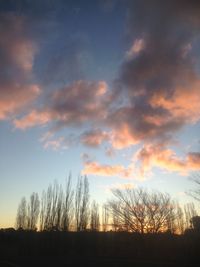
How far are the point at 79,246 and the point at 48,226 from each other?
275 inches

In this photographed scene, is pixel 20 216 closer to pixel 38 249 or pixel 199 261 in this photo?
pixel 38 249

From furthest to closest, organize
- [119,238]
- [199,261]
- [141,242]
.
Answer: [119,238]
[141,242]
[199,261]

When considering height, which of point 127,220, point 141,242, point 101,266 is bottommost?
point 101,266

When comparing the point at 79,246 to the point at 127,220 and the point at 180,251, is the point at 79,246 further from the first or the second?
the point at 180,251

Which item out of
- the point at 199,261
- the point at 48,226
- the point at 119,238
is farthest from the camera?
the point at 48,226

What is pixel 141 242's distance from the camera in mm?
31781

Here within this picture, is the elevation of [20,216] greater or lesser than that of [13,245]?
greater

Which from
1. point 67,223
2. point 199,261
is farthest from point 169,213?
point 199,261

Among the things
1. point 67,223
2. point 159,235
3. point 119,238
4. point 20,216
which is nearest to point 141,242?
point 159,235

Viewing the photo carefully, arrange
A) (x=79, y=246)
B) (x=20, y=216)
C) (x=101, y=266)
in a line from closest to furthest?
(x=101, y=266)
(x=79, y=246)
(x=20, y=216)

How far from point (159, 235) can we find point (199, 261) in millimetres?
14253

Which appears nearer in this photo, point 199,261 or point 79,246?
point 199,261

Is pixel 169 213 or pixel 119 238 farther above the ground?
pixel 169 213

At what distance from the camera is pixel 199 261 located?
718 inches
